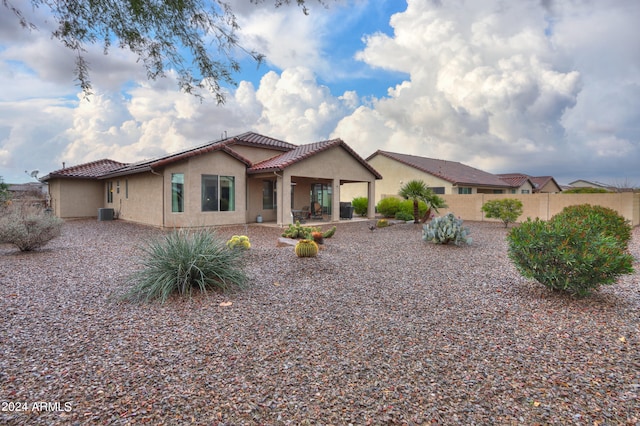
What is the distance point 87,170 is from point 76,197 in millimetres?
2376

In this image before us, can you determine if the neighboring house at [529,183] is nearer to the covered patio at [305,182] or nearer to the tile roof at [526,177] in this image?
the tile roof at [526,177]

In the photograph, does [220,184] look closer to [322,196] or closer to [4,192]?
[322,196]

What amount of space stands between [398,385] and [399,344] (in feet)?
2.84

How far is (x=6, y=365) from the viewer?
3.48m

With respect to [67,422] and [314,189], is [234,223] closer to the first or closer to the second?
[314,189]

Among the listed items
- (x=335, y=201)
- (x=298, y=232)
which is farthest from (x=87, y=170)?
(x=298, y=232)

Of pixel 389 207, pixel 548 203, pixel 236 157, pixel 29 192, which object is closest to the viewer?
pixel 236 157

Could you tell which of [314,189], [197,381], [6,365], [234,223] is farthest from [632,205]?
[6,365]

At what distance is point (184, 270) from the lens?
19.3ft

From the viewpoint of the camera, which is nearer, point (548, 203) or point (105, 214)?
point (105, 214)

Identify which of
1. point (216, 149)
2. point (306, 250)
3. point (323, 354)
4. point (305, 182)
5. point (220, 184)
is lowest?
point (323, 354)

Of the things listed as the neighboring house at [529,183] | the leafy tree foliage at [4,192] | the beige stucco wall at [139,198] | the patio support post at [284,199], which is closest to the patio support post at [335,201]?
the patio support post at [284,199]

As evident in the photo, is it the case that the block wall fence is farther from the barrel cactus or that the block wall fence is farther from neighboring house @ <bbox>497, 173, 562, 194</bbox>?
neighboring house @ <bbox>497, 173, 562, 194</bbox>

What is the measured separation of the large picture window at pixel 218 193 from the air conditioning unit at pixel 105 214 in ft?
28.0
